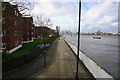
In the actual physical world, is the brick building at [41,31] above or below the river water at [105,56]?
above

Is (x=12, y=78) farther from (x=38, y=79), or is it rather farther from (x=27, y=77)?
(x=38, y=79)

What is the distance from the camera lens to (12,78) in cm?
1473

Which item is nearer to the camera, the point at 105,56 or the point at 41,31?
the point at 105,56

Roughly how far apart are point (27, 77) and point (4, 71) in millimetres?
2391

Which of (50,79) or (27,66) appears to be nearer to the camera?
(50,79)

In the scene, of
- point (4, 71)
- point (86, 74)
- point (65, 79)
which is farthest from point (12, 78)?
point (86, 74)

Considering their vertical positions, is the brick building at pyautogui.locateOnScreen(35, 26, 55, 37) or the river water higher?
the brick building at pyautogui.locateOnScreen(35, 26, 55, 37)

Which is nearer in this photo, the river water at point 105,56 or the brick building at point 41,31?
the river water at point 105,56

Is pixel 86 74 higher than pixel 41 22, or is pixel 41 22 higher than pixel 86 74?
pixel 41 22

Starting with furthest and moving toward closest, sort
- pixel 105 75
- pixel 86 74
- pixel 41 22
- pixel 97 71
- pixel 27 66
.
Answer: pixel 41 22 → pixel 27 66 → pixel 86 74 → pixel 97 71 → pixel 105 75

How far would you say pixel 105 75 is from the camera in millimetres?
12625

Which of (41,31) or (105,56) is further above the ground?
(41,31)

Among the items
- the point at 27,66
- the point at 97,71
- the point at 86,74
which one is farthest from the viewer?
the point at 27,66

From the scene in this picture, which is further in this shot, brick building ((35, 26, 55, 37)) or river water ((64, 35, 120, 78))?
brick building ((35, 26, 55, 37))
